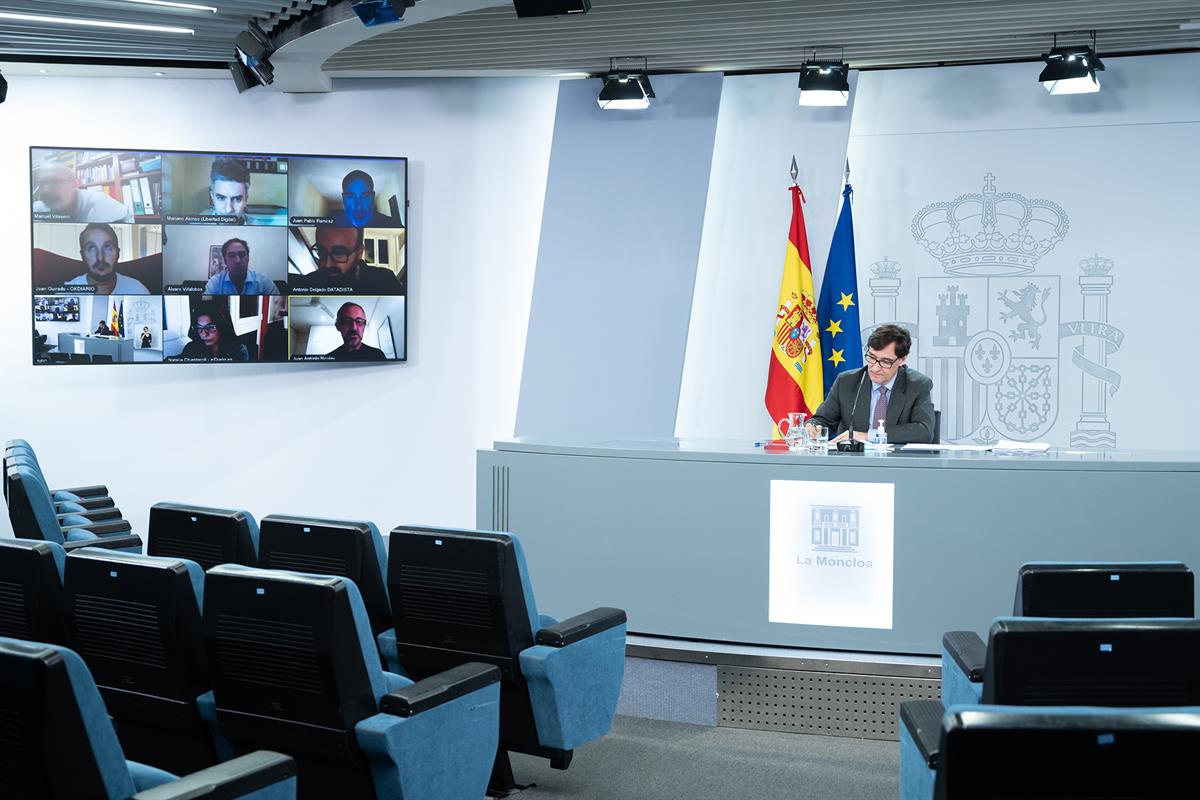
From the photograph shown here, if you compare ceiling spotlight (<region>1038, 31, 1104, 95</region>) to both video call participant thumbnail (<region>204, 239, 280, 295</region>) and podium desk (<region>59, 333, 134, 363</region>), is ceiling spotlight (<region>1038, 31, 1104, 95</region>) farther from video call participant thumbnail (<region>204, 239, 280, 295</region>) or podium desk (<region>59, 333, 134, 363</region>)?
podium desk (<region>59, 333, 134, 363</region>)

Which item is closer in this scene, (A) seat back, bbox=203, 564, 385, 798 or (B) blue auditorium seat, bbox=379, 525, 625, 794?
(A) seat back, bbox=203, 564, 385, 798

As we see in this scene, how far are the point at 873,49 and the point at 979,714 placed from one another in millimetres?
5888

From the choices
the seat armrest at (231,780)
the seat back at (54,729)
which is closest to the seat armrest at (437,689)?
the seat armrest at (231,780)

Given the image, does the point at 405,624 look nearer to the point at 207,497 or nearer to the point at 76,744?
the point at 76,744

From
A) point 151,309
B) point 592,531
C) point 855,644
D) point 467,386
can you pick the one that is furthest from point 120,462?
point 855,644

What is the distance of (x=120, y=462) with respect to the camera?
787 centimetres

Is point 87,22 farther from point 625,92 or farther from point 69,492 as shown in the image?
point 625,92

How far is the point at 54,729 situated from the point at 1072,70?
6.13m

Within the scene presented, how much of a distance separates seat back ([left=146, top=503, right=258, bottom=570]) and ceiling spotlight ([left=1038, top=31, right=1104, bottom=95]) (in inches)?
198

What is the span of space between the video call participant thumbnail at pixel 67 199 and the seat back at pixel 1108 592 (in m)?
6.08

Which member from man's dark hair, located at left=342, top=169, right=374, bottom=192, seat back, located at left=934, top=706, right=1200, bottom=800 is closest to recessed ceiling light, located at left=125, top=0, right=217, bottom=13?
man's dark hair, located at left=342, top=169, right=374, bottom=192

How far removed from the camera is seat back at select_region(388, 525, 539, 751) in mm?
3420

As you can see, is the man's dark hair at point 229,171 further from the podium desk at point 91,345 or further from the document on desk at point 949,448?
the document on desk at point 949,448

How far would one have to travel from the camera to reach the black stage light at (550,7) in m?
5.20
